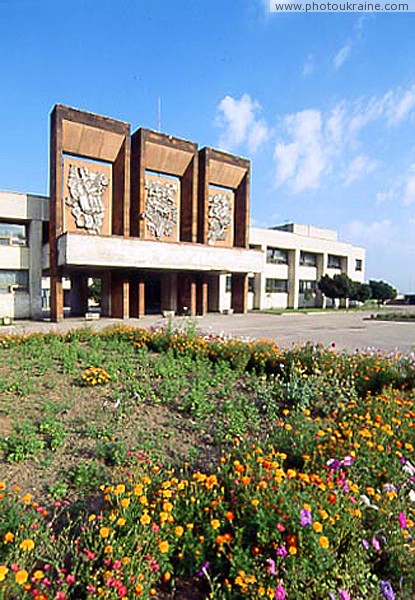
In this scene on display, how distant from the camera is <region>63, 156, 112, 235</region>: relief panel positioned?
21.2 meters

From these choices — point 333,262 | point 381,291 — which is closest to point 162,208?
point 333,262

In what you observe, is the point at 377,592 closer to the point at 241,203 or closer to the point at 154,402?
the point at 154,402

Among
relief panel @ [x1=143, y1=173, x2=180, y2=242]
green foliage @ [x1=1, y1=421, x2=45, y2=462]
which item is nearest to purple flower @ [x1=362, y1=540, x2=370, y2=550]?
green foliage @ [x1=1, y1=421, x2=45, y2=462]

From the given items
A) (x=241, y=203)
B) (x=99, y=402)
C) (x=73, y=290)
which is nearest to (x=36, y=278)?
(x=73, y=290)

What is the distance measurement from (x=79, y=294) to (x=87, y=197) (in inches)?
337

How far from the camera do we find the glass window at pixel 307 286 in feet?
133

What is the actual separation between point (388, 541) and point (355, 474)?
46 centimetres

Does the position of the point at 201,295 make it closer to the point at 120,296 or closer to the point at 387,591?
the point at 120,296

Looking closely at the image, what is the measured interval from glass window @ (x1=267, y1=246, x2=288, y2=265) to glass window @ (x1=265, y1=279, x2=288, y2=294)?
196 cm

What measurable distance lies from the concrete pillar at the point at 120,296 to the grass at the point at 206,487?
1772cm

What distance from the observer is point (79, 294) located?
90.0 feet

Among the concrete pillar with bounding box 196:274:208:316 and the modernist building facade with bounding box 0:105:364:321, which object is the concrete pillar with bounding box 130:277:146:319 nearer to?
the modernist building facade with bounding box 0:105:364:321

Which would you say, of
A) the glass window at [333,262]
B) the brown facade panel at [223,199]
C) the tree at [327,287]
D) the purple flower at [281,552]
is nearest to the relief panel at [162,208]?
the brown facade panel at [223,199]

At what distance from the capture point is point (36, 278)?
22734 mm
